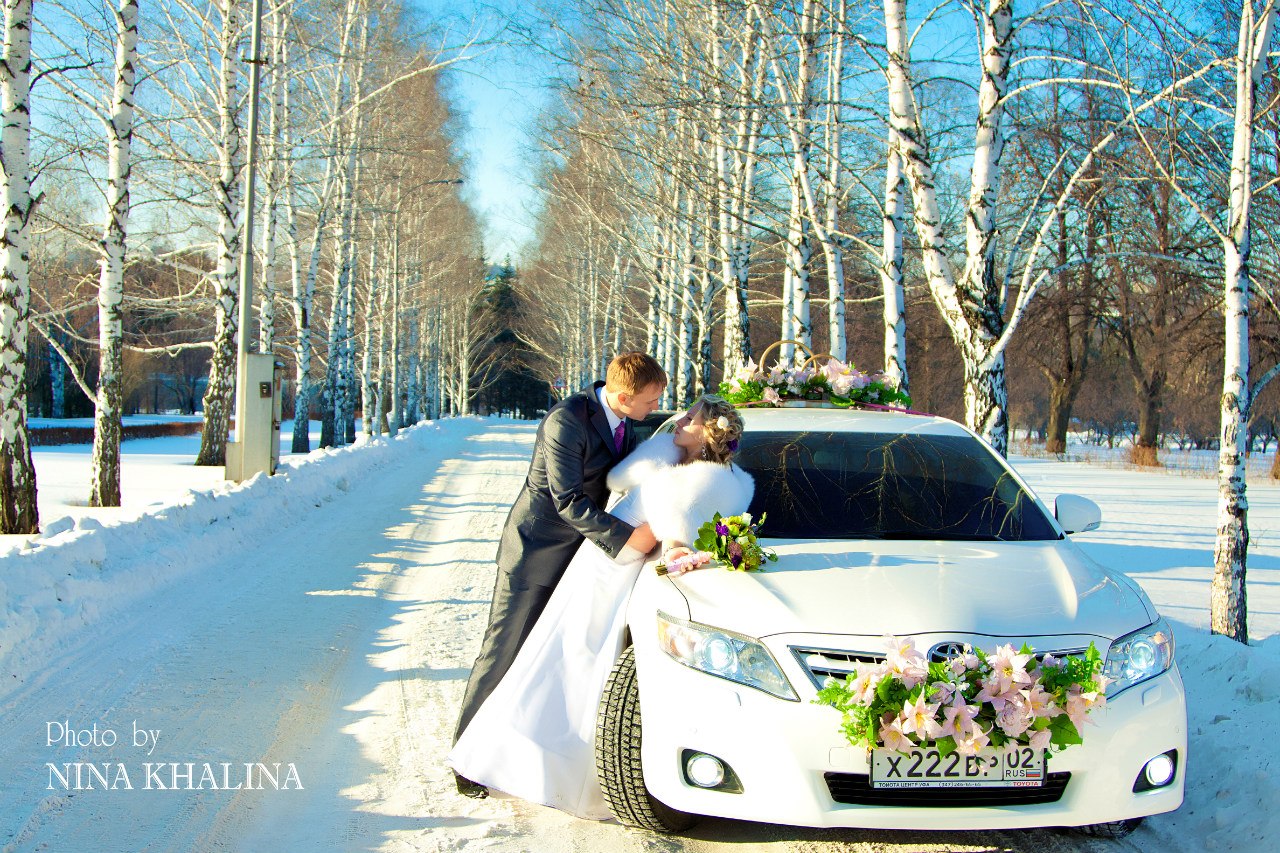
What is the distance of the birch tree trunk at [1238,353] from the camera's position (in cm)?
637

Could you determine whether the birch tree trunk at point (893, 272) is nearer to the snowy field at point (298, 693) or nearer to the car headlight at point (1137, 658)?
the snowy field at point (298, 693)

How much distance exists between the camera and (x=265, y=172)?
1869 centimetres

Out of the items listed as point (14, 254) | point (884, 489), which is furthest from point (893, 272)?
point (14, 254)

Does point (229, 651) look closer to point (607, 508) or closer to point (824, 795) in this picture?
point (607, 508)

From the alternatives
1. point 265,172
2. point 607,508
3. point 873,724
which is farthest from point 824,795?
point 265,172

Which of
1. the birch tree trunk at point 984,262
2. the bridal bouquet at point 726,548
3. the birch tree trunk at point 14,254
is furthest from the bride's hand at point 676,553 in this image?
the birch tree trunk at point 14,254

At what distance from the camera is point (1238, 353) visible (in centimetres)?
641

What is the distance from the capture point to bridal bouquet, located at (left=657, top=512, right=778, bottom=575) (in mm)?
3672

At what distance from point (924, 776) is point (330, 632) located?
441cm

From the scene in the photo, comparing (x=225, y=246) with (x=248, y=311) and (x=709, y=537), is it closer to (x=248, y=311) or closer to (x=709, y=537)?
(x=248, y=311)

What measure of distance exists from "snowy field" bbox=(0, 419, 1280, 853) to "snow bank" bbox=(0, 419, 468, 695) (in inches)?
0.9

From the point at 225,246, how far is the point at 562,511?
15.2 meters

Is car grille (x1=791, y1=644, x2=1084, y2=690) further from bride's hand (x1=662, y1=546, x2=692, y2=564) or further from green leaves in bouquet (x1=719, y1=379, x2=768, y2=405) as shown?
green leaves in bouquet (x1=719, y1=379, x2=768, y2=405)

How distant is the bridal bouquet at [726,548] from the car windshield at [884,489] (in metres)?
0.47
